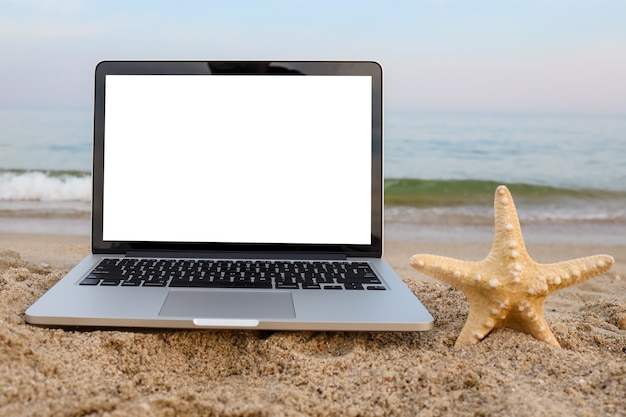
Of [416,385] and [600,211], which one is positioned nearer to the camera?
[416,385]

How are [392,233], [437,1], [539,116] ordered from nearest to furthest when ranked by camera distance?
[392,233], [437,1], [539,116]

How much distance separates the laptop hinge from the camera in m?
1.86

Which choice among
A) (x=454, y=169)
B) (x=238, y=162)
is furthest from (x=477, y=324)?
(x=454, y=169)

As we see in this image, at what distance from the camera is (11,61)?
8.02m

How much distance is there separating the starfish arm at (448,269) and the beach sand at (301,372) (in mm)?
164

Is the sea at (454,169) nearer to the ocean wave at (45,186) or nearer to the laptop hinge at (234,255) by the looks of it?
the ocean wave at (45,186)

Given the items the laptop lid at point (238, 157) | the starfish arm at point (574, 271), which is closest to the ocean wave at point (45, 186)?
the laptop lid at point (238, 157)

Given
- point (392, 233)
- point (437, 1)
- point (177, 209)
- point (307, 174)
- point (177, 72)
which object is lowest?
point (392, 233)

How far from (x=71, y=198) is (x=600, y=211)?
6023 millimetres

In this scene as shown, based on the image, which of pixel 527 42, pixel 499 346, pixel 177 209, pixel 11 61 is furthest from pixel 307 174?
pixel 11 61

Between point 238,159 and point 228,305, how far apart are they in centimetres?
64

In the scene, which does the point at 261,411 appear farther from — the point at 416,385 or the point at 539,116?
the point at 539,116

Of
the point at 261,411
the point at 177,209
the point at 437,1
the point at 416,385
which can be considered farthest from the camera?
the point at 437,1

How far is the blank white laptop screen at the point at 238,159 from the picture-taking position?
6.15 ft
